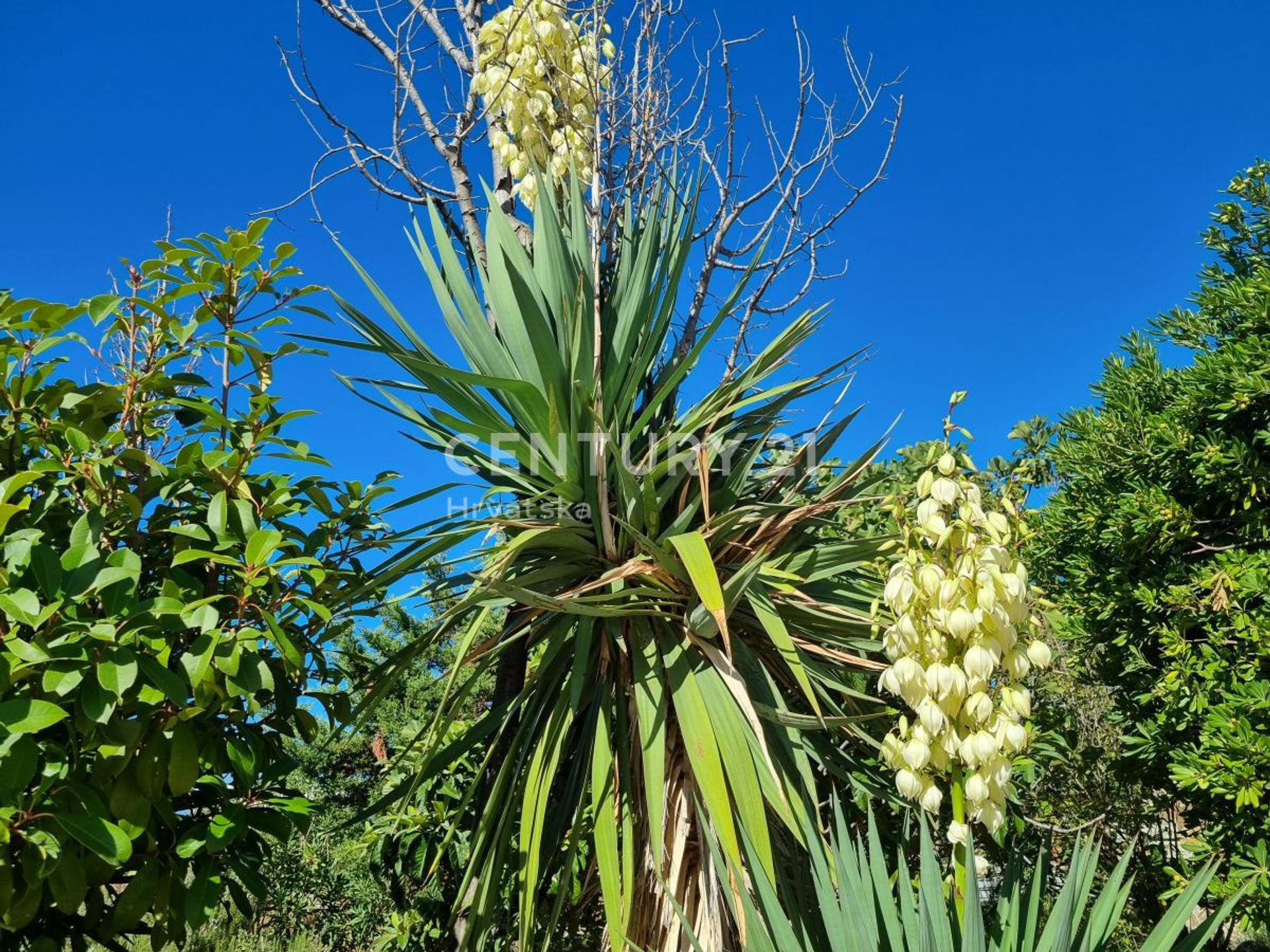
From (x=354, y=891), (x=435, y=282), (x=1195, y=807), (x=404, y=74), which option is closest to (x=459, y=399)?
(x=435, y=282)

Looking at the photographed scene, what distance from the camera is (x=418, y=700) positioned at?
6184mm

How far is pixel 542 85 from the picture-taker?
10.4ft

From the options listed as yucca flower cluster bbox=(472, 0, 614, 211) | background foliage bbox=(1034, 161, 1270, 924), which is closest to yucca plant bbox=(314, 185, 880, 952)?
yucca flower cluster bbox=(472, 0, 614, 211)

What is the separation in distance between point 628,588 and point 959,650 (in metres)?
1.00

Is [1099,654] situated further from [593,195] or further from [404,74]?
[404,74]

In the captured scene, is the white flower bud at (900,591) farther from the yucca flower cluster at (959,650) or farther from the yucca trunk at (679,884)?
the yucca trunk at (679,884)

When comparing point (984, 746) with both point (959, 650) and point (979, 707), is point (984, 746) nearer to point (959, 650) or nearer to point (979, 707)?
point (979, 707)

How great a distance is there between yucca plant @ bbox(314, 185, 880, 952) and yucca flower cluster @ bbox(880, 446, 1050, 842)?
1.48 ft

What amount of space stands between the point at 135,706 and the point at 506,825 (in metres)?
1.02

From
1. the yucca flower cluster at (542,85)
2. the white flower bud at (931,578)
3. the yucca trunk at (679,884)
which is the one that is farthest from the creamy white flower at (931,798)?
the yucca flower cluster at (542,85)

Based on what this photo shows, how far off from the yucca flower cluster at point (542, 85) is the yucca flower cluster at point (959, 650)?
2.01 metres

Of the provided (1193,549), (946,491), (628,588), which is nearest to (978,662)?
(946,491)

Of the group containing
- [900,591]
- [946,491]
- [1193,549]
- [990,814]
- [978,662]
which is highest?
[1193,549]

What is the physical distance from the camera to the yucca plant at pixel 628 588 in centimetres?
216
